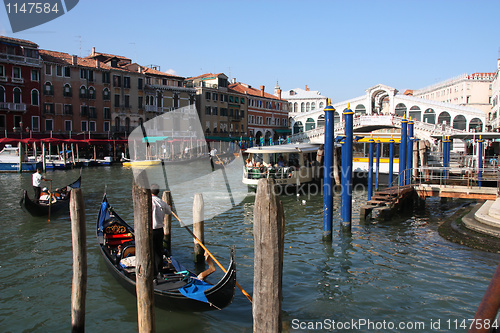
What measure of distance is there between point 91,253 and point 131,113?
2913 cm

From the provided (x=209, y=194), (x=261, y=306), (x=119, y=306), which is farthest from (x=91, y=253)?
(x=209, y=194)

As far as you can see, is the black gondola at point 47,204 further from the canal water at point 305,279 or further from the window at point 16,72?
the window at point 16,72

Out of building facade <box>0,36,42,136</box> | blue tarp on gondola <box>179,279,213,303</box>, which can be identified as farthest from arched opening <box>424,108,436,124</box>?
blue tarp on gondola <box>179,279,213,303</box>

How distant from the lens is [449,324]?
16.3 ft

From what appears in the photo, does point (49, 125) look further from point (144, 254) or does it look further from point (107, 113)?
point (144, 254)

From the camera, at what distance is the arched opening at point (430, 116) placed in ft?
107

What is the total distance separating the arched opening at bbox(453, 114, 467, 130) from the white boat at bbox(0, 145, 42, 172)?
102 feet

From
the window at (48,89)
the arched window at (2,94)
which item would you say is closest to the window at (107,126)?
the window at (48,89)

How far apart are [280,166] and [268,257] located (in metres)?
12.2

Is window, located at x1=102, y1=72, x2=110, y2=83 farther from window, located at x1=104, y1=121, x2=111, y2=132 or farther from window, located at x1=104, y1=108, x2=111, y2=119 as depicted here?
window, located at x1=104, y1=121, x2=111, y2=132

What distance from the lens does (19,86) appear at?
28047mm

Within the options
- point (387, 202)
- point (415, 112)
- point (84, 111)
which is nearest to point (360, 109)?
point (415, 112)

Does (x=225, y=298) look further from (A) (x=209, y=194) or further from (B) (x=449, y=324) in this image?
(A) (x=209, y=194)

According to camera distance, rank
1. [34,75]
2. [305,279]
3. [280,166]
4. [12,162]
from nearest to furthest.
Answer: [305,279], [280,166], [12,162], [34,75]
